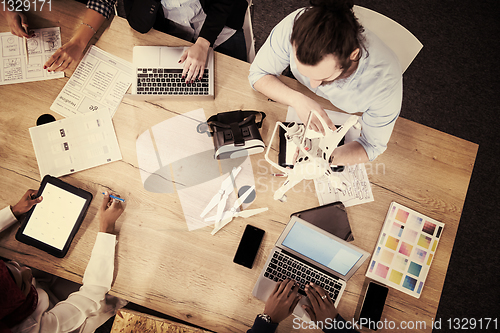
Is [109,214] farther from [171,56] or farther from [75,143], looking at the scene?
[171,56]

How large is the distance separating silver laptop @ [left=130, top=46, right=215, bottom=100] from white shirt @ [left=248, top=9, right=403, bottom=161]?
0.61ft

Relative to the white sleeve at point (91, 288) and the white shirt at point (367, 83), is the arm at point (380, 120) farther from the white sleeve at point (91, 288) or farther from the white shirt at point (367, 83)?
the white sleeve at point (91, 288)

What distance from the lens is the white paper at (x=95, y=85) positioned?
108 cm

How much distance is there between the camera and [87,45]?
3.64 ft

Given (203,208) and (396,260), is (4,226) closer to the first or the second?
(203,208)

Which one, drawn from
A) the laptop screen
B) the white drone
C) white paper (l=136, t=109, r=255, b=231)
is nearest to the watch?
the laptop screen

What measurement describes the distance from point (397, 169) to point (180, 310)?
1016 mm

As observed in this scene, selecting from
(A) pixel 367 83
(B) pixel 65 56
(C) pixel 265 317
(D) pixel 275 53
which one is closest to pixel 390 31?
(A) pixel 367 83

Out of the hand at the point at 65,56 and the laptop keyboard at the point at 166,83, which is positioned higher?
the laptop keyboard at the point at 166,83

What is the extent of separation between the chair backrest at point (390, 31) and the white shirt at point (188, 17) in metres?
0.59

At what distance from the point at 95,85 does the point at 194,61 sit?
0.43 meters

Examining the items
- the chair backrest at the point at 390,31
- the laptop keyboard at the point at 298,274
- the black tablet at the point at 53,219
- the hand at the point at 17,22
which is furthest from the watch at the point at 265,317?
the hand at the point at 17,22

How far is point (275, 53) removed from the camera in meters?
0.98

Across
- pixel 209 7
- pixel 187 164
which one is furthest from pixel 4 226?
pixel 209 7
